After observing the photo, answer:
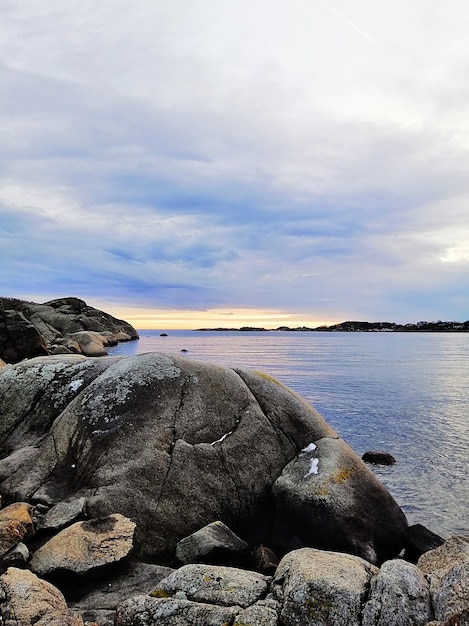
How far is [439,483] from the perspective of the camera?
1556cm

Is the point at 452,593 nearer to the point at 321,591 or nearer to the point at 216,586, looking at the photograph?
the point at 321,591

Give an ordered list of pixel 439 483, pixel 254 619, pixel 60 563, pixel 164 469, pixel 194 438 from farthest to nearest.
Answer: pixel 439 483, pixel 194 438, pixel 164 469, pixel 60 563, pixel 254 619

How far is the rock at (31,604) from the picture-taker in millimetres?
5836

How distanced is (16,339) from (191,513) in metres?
30.5

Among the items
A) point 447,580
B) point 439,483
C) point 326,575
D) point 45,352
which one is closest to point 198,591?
point 326,575

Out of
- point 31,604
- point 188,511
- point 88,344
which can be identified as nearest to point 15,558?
point 31,604

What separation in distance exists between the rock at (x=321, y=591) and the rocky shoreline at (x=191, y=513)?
2 centimetres

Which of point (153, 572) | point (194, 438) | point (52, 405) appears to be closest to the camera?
point (153, 572)

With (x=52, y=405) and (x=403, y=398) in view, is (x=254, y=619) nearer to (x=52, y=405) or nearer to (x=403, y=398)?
(x=52, y=405)

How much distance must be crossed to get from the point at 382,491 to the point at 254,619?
5882 mm

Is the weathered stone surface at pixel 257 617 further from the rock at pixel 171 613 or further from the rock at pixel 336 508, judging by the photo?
the rock at pixel 336 508

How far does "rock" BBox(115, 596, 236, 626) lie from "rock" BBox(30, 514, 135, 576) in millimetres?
1899

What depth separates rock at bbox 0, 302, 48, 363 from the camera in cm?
3588

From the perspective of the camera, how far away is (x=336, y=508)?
32.2ft
